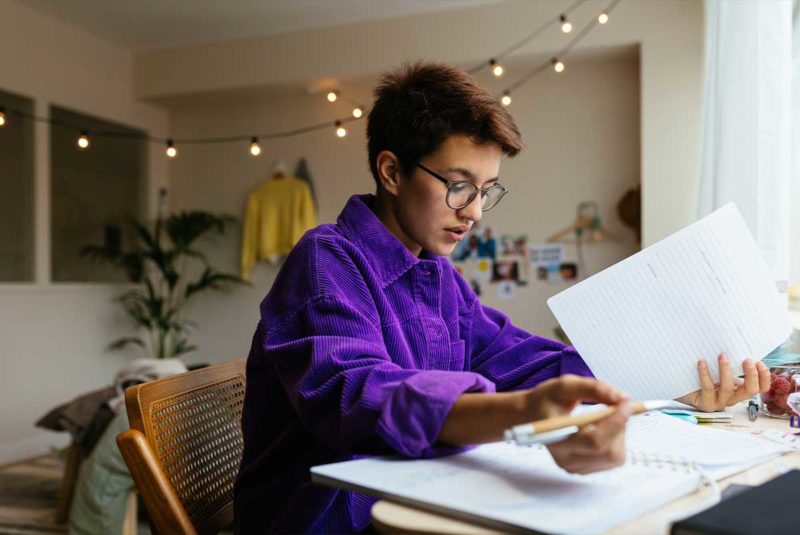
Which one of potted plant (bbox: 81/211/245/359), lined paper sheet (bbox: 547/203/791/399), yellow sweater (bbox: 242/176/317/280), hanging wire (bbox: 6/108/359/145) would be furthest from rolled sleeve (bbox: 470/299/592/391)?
potted plant (bbox: 81/211/245/359)

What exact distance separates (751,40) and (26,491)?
377cm

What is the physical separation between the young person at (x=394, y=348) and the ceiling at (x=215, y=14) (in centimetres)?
379

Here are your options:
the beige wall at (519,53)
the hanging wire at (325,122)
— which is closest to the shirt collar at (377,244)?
the beige wall at (519,53)

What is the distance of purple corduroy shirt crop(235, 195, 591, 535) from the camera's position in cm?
73

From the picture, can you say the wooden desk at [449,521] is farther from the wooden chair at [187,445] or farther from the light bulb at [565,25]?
the light bulb at [565,25]

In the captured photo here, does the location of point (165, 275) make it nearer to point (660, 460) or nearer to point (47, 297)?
point (47, 297)

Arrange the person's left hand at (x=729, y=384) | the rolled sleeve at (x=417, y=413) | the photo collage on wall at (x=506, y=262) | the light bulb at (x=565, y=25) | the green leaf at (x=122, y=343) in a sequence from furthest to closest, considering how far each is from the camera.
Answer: the green leaf at (x=122, y=343) < the photo collage on wall at (x=506, y=262) < the light bulb at (x=565, y=25) < the person's left hand at (x=729, y=384) < the rolled sleeve at (x=417, y=413)

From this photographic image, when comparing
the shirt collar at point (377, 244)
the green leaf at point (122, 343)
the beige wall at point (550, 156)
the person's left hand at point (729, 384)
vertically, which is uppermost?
the beige wall at point (550, 156)

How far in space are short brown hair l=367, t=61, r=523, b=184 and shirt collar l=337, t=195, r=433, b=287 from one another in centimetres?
9

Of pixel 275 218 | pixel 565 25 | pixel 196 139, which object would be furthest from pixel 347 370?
pixel 196 139

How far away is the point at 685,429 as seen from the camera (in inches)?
36.8

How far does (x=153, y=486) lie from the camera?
0.92 metres

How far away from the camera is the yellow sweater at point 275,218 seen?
542 centimetres

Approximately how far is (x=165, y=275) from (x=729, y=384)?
4946 millimetres
